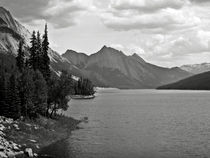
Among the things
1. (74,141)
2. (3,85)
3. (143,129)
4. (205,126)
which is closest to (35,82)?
(3,85)

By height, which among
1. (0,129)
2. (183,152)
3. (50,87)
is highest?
(50,87)

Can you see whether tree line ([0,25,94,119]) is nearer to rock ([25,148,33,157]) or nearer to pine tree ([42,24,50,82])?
pine tree ([42,24,50,82])

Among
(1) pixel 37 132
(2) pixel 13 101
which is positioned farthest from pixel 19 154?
(2) pixel 13 101

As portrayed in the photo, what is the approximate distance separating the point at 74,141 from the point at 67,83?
27.4m

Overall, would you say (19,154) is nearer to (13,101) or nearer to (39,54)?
(13,101)

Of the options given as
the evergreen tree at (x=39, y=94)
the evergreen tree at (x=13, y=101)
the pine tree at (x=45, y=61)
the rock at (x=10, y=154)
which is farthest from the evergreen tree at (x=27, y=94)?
the rock at (x=10, y=154)

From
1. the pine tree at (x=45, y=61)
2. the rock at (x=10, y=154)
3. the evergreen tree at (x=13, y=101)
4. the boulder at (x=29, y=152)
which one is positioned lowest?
the boulder at (x=29, y=152)

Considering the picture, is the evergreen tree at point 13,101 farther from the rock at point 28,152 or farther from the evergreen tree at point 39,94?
the rock at point 28,152

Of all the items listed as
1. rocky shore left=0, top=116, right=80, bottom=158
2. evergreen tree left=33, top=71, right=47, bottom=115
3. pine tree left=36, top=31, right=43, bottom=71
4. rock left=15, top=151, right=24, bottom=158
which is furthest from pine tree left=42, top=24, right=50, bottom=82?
rock left=15, top=151, right=24, bottom=158

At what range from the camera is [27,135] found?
215 feet

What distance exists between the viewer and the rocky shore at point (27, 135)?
178 ft

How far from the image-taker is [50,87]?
9438 centimetres

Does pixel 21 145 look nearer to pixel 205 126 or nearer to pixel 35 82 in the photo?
pixel 35 82

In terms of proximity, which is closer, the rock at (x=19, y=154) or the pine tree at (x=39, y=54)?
the rock at (x=19, y=154)
